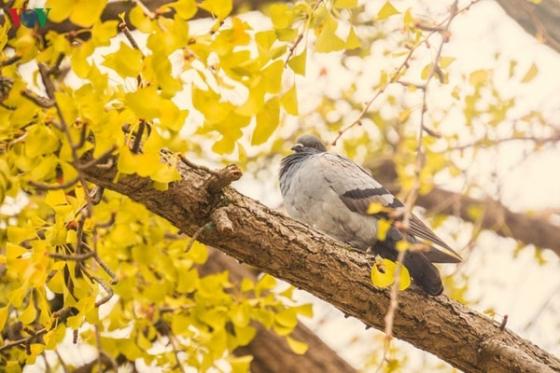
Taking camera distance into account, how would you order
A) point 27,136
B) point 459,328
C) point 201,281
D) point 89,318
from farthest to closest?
point 201,281, point 459,328, point 89,318, point 27,136

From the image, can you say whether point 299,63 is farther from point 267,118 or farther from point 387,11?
point 387,11

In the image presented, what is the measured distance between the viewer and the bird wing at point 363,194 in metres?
2.66

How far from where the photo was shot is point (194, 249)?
245 cm

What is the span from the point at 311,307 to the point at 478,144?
126 cm

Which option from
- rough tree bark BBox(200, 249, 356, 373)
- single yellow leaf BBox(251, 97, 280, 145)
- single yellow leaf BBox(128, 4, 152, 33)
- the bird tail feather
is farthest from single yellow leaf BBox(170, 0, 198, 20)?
rough tree bark BBox(200, 249, 356, 373)

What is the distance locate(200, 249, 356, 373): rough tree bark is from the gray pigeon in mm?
1115

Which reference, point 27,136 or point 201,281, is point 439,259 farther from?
point 27,136

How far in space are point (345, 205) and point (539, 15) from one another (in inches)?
39.1

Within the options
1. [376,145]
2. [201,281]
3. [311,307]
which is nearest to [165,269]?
[201,281]

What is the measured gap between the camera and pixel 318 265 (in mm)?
2178

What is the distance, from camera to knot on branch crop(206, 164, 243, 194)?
1.91m

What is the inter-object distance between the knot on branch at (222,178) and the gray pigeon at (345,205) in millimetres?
870

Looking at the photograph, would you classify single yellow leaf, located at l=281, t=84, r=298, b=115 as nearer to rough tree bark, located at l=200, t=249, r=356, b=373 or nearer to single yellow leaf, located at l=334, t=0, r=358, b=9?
single yellow leaf, located at l=334, t=0, r=358, b=9

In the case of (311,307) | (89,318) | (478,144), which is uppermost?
(478,144)
